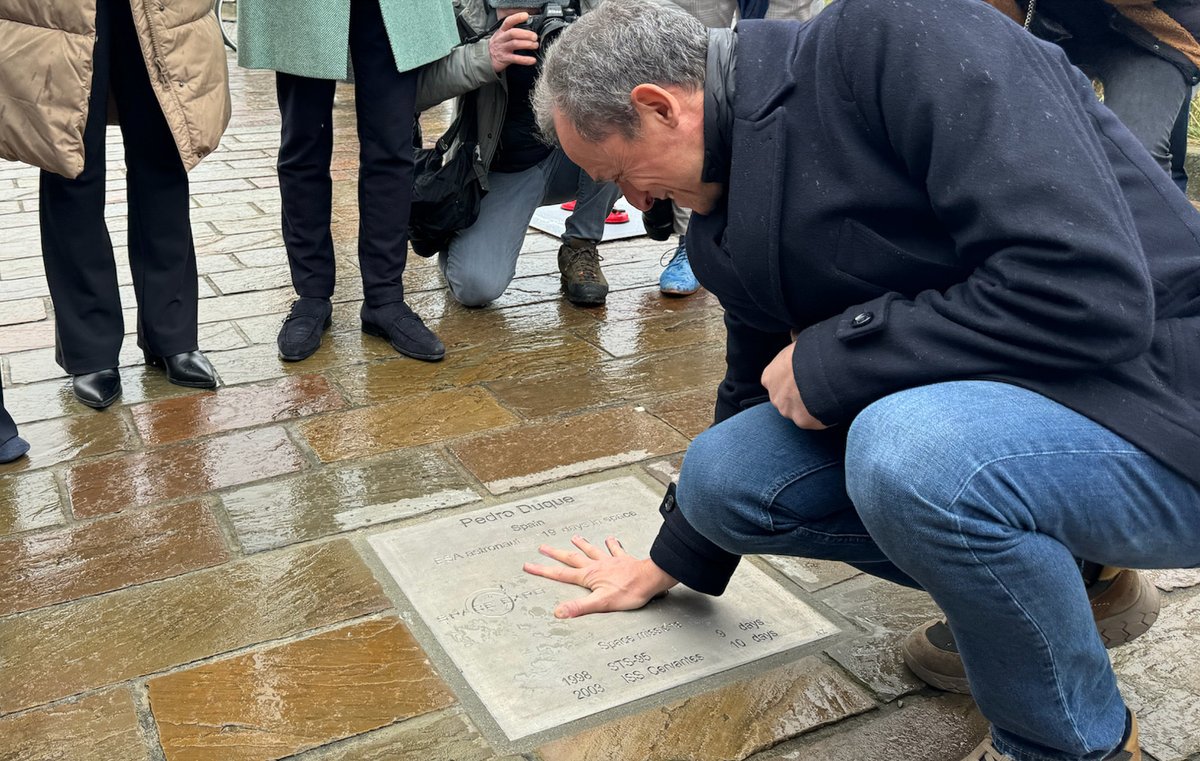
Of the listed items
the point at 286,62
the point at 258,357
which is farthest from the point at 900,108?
the point at 258,357

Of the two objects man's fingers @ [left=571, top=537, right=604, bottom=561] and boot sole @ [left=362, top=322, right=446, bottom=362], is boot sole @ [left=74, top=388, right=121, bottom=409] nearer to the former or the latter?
boot sole @ [left=362, top=322, right=446, bottom=362]

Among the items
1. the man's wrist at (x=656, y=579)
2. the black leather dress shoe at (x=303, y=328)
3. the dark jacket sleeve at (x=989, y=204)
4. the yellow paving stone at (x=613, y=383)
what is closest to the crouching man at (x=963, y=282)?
the dark jacket sleeve at (x=989, y=204)

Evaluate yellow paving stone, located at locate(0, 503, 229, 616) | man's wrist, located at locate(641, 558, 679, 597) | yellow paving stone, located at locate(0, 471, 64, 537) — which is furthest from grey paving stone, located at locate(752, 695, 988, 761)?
yellow paving stone, located at locate(0, 471, 64, 537)

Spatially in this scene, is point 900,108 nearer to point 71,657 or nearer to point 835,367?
point 835,367

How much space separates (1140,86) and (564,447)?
1.79 m

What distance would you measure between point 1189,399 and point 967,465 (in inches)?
13.4

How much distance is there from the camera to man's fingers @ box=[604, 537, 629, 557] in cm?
251

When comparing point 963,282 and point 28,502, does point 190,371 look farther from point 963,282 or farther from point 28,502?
point 963,282

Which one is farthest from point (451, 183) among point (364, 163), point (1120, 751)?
point (1120, 751)

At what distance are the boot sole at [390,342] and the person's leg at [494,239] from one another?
0.40m

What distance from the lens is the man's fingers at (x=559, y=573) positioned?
2.49 meters

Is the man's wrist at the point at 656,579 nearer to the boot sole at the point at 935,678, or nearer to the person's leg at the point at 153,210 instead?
the boot sole at the point at 935,678

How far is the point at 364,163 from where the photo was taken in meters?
3.80

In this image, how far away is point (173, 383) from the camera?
11.9 feet
